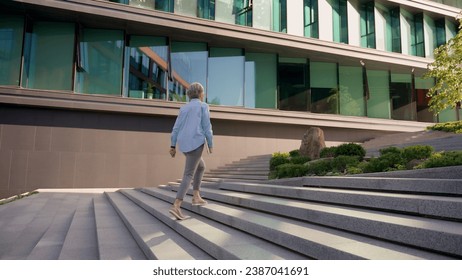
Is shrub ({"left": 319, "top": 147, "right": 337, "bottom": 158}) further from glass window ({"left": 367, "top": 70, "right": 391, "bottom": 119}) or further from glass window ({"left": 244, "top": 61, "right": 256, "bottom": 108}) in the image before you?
glass window ({"left": 367, "top": 70, "right": 391, "bottom": 119})

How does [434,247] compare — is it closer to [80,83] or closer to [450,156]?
[450,156]

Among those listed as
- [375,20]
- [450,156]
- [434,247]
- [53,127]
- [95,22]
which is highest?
[375,20]

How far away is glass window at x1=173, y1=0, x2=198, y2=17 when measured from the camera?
1597cm

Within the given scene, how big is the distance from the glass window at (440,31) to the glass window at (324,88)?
27.5 ft

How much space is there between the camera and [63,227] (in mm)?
6484

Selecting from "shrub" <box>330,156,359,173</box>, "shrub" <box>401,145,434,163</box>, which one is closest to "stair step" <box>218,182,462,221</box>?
"shrub" <box>330,156,359,173</box>

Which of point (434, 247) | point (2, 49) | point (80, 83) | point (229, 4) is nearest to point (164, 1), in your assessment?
point (229, 4)

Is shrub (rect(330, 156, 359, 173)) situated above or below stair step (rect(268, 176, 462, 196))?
above

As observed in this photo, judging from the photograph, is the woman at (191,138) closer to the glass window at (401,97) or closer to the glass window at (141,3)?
the glass window at (141,3)

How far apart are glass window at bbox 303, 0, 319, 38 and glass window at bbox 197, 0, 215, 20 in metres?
5.71

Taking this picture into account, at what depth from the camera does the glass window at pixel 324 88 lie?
18703mm

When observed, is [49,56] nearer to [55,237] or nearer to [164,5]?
[164,5]

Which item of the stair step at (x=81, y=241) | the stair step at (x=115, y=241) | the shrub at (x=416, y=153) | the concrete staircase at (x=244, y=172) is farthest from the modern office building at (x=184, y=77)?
the shrub at (x=416, y=153)

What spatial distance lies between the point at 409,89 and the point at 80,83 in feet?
65.8
